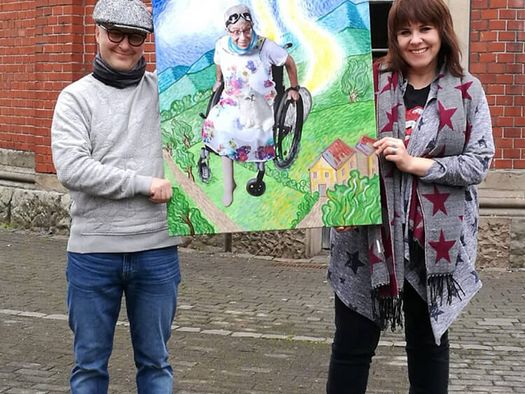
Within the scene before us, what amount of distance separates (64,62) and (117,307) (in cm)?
670

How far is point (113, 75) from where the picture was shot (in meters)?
3.52

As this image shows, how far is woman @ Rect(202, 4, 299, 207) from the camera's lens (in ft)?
11.5

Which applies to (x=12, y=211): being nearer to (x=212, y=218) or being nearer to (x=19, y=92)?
(x=19, y=92)

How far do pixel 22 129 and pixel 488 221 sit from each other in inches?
228

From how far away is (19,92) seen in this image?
10.9 m

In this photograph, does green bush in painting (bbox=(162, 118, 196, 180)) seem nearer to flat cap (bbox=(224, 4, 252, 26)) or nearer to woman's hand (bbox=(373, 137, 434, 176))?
flat cap (bbox=(224, 4, 252, 26))

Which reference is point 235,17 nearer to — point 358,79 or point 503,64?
point 358,79

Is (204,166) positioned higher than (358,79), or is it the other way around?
(358,79)

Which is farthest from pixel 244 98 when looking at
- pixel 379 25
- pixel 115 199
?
pixel 379 25

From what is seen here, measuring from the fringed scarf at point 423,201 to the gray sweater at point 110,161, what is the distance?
0.89m

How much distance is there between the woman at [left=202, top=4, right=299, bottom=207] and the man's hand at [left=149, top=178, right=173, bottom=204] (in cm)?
22

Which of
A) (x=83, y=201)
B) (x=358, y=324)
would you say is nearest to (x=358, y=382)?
(x=358, y=324)

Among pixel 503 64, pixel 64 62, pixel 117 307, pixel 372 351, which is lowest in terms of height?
pixel 372 351

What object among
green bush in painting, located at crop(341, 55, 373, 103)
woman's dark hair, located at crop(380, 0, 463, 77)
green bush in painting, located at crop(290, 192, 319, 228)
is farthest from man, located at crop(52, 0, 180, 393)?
woman's dark hair, located at crop(380, 0, 463, 77)
